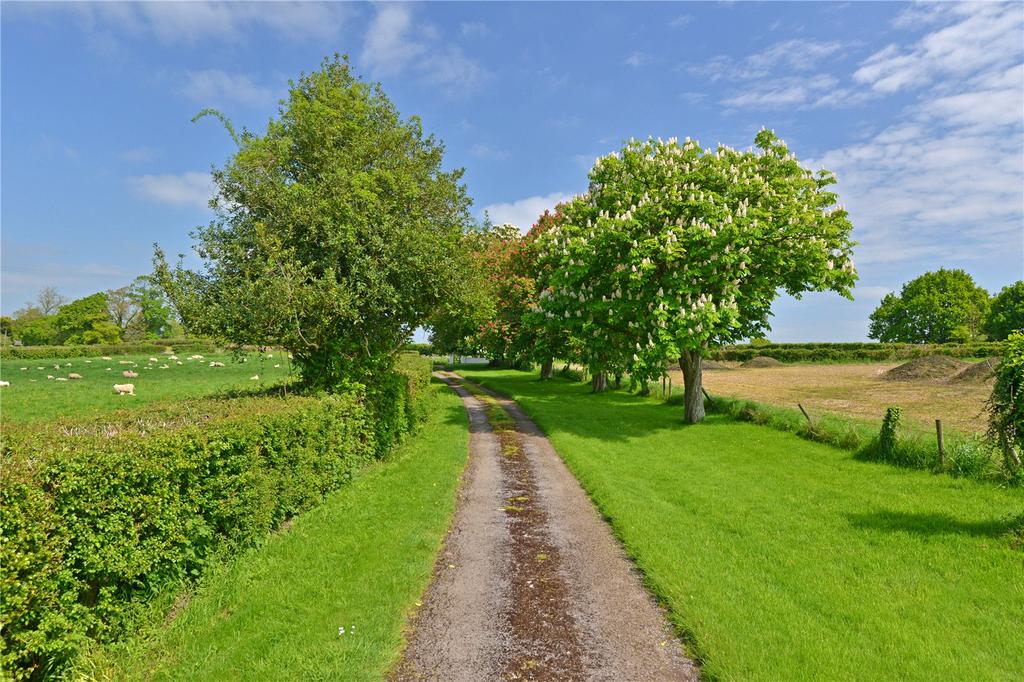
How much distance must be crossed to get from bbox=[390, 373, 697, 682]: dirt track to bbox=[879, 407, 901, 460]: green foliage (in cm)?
1037

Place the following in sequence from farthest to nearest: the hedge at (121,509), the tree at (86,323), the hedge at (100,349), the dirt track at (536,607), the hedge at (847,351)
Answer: the tree at (86,323) < the hedge at (847,351) < the hedge at (100,349) < the dirt track at (536,607) < the hedge at (121,509)

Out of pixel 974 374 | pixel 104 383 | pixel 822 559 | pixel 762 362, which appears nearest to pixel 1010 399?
pixel 822 559

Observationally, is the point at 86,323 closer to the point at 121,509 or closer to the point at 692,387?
the point at 692,387

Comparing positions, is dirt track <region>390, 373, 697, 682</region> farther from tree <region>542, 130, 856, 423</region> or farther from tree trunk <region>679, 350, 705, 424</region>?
tree trunk <region>679, 350, 705, 424</region>

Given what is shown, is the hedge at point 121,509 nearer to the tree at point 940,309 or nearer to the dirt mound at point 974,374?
the dirt mound at point 974,374

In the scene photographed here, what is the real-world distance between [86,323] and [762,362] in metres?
128

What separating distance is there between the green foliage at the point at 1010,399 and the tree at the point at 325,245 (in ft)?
49.7

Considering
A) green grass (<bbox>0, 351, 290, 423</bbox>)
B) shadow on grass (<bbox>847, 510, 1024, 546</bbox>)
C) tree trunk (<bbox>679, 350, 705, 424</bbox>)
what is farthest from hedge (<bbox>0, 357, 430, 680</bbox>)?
tree trunk (<bbox>679, 350, 705, 424</bbox>)

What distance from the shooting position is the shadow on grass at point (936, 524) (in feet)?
34.3

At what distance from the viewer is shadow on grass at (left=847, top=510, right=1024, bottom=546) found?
34.3ft

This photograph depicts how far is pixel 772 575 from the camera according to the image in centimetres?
905

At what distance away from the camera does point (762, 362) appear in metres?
78.9

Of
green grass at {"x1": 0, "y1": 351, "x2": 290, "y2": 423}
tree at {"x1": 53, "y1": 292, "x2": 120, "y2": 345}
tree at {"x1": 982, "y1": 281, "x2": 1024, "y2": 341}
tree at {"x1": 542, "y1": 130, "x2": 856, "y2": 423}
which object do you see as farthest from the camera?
tree at {"x1": 53, "y1": 292, "x2": 120, "y2": 345}

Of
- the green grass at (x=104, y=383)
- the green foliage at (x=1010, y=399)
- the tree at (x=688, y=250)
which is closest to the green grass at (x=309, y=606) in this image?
the green grass at (x=104, y=383)
